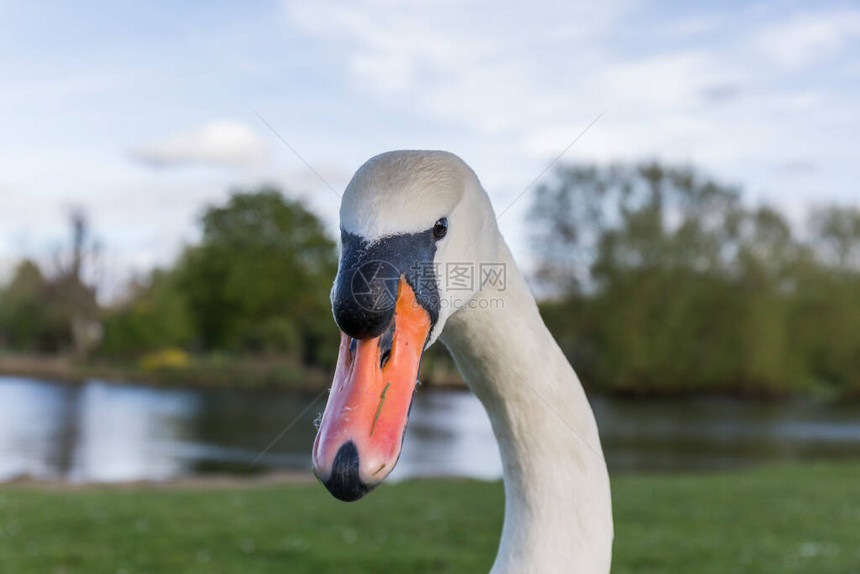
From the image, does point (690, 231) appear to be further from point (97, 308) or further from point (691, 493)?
point (97, 308)

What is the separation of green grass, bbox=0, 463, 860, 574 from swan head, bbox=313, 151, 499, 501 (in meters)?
5.80

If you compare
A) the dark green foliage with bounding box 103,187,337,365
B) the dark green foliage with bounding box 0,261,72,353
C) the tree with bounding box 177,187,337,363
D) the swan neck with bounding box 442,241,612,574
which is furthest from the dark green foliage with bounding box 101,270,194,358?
the swan neck with bounding box 442,241,612,574

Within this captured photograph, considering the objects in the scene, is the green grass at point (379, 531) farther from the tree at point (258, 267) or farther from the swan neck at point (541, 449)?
the tree at point (258, 267)

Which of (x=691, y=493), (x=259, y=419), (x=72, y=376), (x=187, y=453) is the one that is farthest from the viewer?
(x=72, y=376)

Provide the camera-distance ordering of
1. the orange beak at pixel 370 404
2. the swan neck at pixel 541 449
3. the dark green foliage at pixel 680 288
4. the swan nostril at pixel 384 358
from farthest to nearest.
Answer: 1. the dark green foliage at pixel 680 288
2. the swan neck at pixel 541 449
3. the swan nostril at pixel 384 358
4. the orange beak at pixel 370 404

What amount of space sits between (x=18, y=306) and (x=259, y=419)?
39.0 metres

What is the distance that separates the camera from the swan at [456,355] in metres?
1.21

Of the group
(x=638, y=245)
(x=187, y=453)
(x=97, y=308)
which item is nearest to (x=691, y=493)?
(x=187, y=453)

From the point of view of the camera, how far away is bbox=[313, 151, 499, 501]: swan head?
45.5 inches

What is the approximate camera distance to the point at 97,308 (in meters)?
60.5

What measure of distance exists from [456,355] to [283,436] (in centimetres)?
2510

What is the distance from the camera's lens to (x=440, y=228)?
1343 mm

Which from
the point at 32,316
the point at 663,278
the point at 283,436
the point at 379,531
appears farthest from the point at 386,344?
the point at 32,316

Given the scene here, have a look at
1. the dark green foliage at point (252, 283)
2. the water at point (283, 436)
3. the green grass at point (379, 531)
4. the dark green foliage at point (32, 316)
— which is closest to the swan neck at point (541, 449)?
the green grass at point (379, 531)
